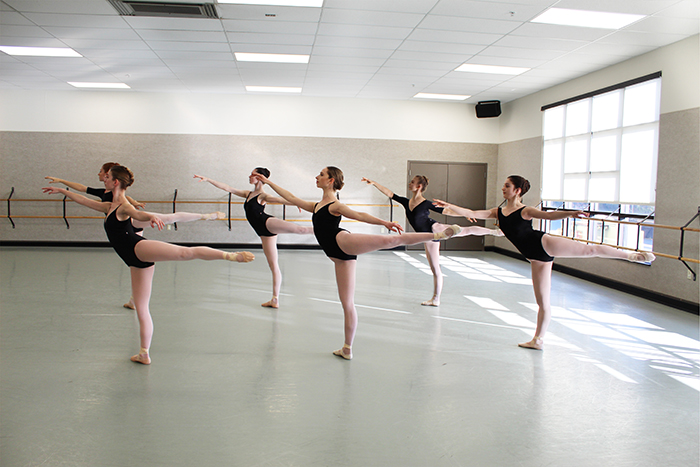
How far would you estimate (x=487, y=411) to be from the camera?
9.59 feet

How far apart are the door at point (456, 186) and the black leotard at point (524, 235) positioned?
672 centimetres

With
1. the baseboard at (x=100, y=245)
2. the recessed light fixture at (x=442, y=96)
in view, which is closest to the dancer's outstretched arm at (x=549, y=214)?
the recessed light fixture at (x=442, y=96)

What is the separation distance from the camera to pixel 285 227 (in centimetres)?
496

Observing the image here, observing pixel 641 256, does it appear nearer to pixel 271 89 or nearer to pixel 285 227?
pixel 285 227

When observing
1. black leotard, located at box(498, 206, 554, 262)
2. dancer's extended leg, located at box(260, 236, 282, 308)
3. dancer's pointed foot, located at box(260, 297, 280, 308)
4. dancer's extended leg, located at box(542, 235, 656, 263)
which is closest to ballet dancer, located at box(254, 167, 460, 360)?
black leotard, located at box(498, 206, 554, 262)

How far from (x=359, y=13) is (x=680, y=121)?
13.5 feet

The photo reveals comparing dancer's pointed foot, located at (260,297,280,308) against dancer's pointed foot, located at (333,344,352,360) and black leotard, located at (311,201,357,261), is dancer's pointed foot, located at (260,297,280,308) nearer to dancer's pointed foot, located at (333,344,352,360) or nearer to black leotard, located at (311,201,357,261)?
dancer's pointed foot, located at (333,344,352,360)

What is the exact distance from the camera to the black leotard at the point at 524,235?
379cm

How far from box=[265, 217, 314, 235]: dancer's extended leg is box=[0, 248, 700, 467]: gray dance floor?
2.88 ft

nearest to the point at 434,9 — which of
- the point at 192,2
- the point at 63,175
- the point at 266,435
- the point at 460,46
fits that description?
the point at 460,46

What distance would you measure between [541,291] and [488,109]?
7318mm

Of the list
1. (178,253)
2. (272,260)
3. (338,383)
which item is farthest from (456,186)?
(178,253)

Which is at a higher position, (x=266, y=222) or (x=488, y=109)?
(x=488, y=109)

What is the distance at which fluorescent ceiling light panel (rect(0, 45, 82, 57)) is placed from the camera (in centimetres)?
680
